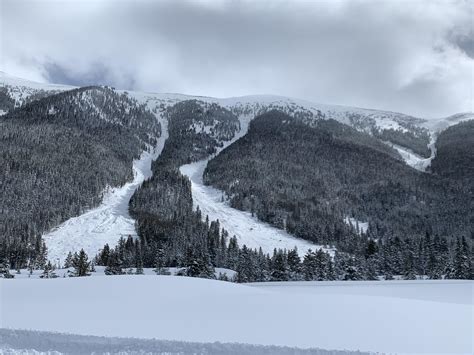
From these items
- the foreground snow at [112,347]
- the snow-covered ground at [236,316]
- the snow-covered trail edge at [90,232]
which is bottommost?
the snow-covered trail edge at [90,232]

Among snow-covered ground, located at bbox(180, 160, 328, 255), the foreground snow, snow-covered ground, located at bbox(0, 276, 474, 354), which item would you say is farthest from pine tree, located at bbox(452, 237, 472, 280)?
snow-covered ground, located at bbox(180, 160, 328, 255)

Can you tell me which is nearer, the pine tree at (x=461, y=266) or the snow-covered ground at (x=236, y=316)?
the snow-covered ground at (x=236, y=316)

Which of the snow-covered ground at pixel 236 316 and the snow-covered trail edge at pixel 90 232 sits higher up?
the snow-covered ground at pixel 236 316

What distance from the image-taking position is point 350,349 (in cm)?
1650

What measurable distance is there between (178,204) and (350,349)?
183m

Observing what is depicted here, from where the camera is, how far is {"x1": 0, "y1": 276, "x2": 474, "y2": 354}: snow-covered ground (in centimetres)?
1769

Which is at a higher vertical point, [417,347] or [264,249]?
[417,347]

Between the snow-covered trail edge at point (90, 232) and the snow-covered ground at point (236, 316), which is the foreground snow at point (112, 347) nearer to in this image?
the snow-covered ground at point (236, 316)

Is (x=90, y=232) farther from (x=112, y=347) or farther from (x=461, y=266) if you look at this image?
(x=112, y=347)

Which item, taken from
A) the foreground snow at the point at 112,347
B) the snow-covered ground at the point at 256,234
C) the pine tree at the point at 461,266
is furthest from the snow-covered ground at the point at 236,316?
the snow-covered ground at the point at 256,234

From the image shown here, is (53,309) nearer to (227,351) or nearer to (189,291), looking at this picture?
(189,291)

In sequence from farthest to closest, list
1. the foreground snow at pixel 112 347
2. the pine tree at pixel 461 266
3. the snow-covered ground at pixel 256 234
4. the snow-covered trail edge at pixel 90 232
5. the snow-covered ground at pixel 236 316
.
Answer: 1. the snow-covered ground at pixel 256 234
2. the snow-covered trail edge at pixel 90 232
3. the pine tree at pixel 461 266
4. the snow-covered ground at pixel 236 316
5. the foreground snow at pixel 112 347

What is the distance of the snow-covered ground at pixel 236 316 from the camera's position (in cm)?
1769

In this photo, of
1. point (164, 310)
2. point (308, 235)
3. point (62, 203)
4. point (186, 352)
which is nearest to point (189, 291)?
point (164, 310)
